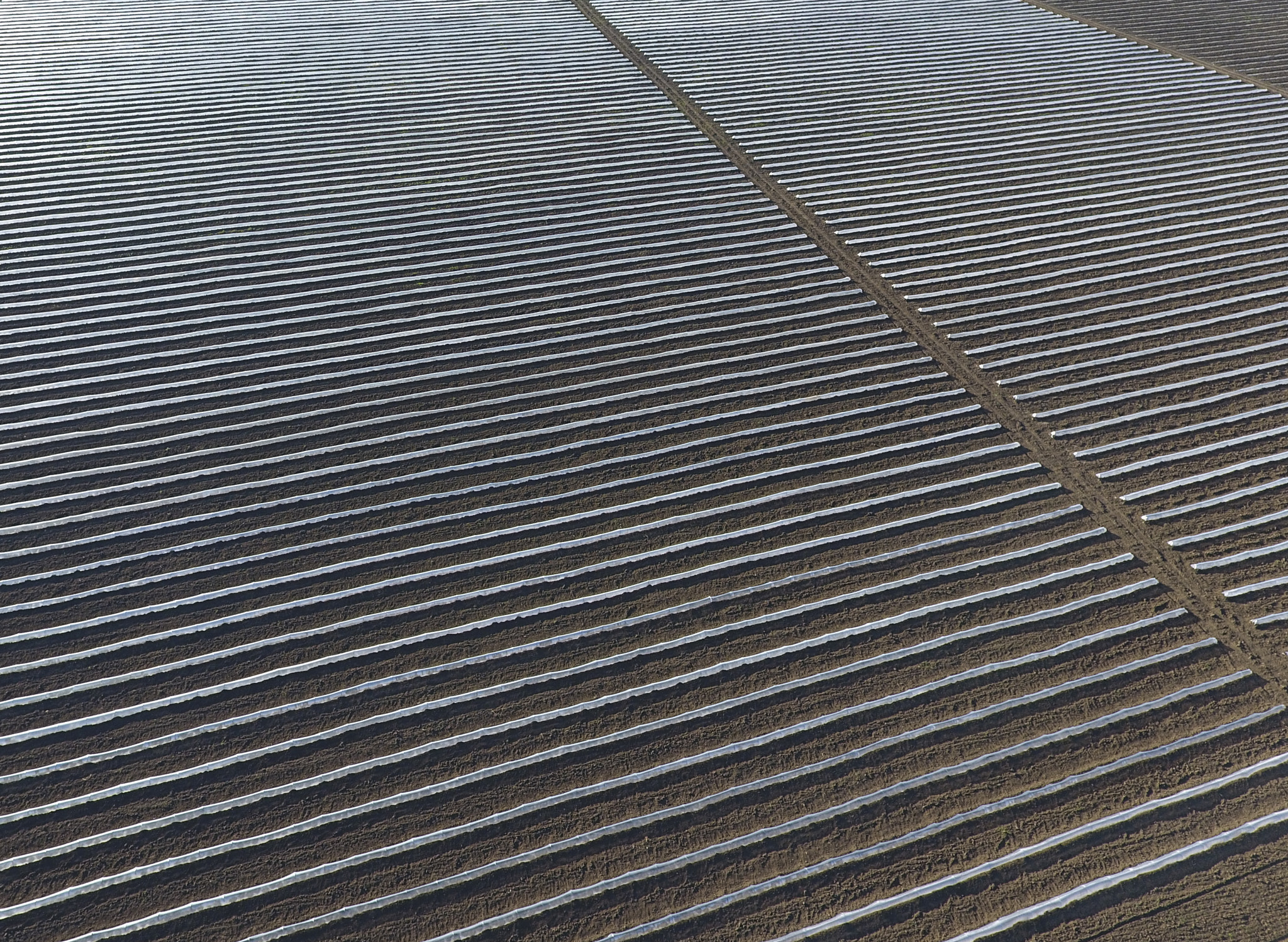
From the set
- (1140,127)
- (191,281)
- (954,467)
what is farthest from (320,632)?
(1140,127)

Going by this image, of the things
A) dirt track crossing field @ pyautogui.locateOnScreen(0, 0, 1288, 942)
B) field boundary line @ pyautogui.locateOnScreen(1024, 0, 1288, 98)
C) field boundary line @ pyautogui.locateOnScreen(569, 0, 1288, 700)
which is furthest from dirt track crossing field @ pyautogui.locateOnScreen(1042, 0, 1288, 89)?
field boundary line @ pyautogui.locateOnScreen(569, 0, 1288, 700)

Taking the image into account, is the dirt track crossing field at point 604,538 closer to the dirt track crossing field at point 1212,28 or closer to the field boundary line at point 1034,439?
the field boundary line at point 1034,439

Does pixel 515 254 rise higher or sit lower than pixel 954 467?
higher

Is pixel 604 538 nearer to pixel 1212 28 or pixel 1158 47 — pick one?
pixel 1158 47

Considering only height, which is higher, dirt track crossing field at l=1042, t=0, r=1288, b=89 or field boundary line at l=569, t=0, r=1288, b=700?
dirt track crossing field at l=1042, t=0, r=1288, b=89

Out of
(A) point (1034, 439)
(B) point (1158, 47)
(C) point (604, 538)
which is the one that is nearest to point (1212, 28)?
(B) point (1158, 47)

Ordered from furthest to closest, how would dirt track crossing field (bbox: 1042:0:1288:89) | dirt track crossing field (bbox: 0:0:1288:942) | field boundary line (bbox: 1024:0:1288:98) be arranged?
dirt track crossing field (bbox: 1042:0:1288:89) < field boundary line (bbox: 1024:0:1288:98) < dirt track crossing field (bbox: 0:0:1288:942)

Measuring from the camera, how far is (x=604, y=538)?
6.96m

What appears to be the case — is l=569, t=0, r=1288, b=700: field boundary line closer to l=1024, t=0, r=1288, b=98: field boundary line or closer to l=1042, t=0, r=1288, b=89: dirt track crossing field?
l=1024, t=0, r=1288, b=98: field boundary line

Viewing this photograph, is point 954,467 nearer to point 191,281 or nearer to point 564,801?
point 564,801

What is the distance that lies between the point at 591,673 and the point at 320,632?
2329 millimetres

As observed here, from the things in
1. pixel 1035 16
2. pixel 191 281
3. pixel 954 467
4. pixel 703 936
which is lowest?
pixel 703 936

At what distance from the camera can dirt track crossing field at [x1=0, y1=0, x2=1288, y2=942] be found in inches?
204

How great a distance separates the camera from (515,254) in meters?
10.0
